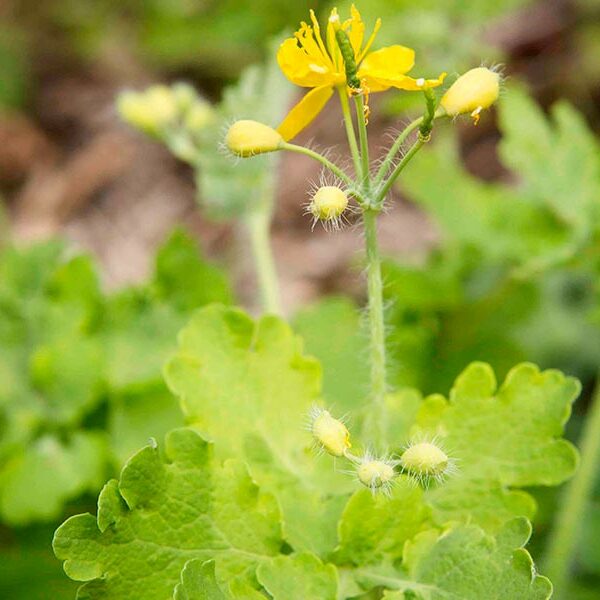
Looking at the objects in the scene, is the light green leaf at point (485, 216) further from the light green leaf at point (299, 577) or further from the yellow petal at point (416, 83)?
the light green leaf at point (299, 577)

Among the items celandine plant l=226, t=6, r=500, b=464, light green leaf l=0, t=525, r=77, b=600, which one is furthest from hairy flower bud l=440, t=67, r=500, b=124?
light green leaf l=0, t=525, r=77, b=600

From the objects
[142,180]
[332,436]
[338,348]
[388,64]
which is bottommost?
[332,436]

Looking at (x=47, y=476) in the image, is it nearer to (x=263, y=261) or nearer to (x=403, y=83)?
(x=263, y=261)

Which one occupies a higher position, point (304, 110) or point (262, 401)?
point (304, 110)

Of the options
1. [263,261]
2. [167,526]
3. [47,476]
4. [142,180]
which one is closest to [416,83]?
[167,526]

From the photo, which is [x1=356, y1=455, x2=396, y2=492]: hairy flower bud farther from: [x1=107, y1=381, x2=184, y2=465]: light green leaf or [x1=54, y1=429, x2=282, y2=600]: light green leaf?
[x1=107, y1=381, x2=184, y2=465]: light green leaf

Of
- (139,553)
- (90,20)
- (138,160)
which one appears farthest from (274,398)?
(90,20)

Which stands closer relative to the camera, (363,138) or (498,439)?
(363,138)
